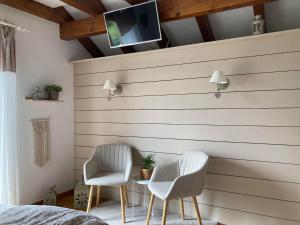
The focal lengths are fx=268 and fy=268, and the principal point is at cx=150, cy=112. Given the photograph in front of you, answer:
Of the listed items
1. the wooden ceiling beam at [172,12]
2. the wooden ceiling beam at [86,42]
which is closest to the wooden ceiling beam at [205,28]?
the wooden ceiling beam at [172,12]

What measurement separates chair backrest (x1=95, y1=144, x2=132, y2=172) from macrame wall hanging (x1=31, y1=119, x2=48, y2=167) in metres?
0.70

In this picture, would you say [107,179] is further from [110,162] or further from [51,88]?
[51,88]

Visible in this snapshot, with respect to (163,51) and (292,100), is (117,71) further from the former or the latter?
(292,100)

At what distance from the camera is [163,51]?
3.30 m

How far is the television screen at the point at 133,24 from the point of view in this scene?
2.93 meters

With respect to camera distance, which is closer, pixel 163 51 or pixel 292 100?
pixel 292 100

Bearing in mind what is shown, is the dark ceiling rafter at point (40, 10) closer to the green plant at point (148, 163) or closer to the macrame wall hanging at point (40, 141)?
the macrame wall hanging at point (40, 141)

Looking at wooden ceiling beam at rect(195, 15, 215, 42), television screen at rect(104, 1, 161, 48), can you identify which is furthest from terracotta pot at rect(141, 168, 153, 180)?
wooden ceiling beam at rect(195, 15, 215, 42)

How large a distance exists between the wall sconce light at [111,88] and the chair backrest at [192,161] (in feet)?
4.16

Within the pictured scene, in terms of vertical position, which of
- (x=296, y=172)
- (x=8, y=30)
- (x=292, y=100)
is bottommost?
(x=296, y=172)

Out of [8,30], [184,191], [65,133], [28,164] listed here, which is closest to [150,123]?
[184,191]

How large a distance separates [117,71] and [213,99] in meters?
1.39

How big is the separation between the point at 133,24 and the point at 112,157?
169 cm

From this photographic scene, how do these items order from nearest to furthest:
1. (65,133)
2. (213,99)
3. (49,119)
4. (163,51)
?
(213,99)
(163,51)
(49,119)
(65,133)
